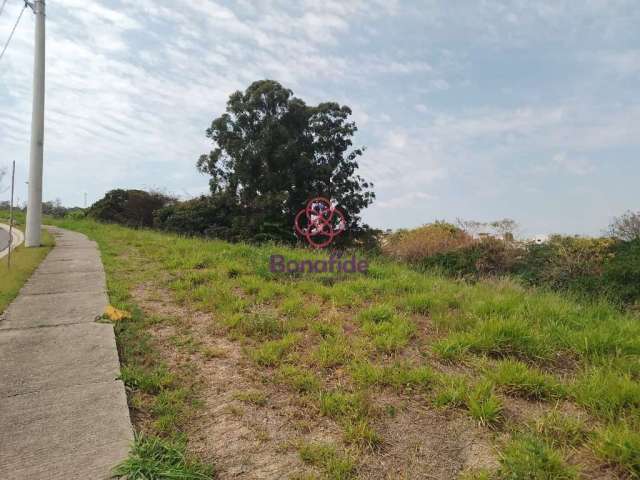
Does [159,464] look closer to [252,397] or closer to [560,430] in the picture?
[252,397]

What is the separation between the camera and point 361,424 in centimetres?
234

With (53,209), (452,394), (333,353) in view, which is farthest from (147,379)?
(53,209)

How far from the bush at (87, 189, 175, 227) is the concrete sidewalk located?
17.0 metres

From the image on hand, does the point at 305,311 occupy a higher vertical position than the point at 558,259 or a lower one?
lower

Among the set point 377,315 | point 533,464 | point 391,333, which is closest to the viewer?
point 533,464

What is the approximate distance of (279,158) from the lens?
15.2 m

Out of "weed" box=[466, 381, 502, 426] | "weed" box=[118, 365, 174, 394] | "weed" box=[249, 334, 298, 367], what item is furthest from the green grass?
"weed" box=[466, 381, 502, 426]

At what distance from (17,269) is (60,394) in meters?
5.42

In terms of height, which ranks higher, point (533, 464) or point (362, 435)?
point (533, 464)

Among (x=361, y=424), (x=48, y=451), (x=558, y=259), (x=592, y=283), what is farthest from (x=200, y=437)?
(x=558, y=259)

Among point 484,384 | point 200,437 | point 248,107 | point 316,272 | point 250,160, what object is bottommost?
point 200,437

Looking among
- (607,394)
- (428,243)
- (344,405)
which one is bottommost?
(344,405)

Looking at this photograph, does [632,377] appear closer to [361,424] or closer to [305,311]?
[361,424]

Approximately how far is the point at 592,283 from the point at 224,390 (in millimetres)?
6543
